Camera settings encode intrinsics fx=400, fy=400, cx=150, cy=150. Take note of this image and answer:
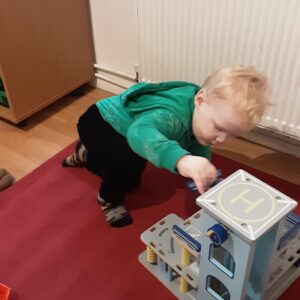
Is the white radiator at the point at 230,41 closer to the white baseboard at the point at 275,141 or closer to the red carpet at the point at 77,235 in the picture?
the white baseboard at the point at 275,141

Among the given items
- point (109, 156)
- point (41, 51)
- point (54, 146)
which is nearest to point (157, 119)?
point (109, 156)

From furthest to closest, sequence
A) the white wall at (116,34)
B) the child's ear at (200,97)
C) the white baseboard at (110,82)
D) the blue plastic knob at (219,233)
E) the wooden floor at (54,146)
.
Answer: the white baseboard at (110,82) < the white wall at (116,34) < the wooden floor at (54,146) < the child's ear at (200,97) < the blue plastic knob at (219,233)

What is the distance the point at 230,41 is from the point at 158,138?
64cm

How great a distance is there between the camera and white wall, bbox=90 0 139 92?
5.31 ft

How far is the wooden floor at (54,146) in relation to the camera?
1.43m

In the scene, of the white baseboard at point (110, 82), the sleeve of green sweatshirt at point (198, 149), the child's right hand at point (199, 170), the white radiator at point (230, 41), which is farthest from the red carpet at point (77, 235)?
the white baseboard at point (110, 82)

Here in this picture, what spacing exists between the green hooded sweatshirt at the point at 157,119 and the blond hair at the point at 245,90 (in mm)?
116

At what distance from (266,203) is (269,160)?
30.5 inches

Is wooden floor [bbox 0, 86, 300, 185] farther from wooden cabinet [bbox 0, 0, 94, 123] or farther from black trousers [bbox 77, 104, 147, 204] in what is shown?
black trousers [bbox 77, 104, 147, 204]

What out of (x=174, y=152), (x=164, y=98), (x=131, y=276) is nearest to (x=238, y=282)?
(x=174, y=152)

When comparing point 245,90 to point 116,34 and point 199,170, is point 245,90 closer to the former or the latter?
point 199,170

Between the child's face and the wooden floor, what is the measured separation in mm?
526

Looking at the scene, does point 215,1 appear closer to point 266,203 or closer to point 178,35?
point 178,35

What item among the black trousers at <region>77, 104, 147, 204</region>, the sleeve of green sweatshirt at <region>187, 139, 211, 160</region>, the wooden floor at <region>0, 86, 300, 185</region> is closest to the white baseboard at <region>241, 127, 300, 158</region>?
the wooden floor at <region>0, 86, 300, 185</region>
